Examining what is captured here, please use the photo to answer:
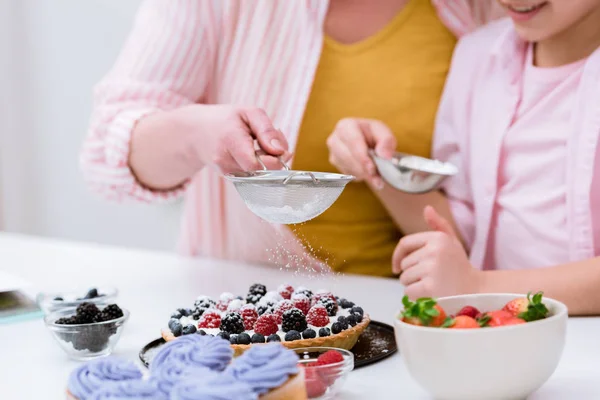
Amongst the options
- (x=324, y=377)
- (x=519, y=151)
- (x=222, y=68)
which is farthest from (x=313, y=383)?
(x=222, y=68)

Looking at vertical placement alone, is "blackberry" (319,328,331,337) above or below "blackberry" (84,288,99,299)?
below

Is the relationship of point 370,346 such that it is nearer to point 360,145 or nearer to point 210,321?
point 210,321

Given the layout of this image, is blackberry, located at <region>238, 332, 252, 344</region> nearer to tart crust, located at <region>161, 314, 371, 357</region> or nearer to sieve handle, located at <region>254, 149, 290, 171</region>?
tart crust, located at <region>161, 314, 371, 357</region>

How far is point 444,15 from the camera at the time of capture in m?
1.65

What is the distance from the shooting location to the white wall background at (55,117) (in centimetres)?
340

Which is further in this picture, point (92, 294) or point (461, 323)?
point (92, 294)

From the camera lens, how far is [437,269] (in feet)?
3.87

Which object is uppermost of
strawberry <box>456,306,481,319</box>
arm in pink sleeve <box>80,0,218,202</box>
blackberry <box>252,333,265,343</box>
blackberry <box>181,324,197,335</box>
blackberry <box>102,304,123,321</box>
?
arm in pink sleeve <box>80,0,218,202</box>

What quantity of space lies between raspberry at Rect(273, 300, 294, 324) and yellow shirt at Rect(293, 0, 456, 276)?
58 cm

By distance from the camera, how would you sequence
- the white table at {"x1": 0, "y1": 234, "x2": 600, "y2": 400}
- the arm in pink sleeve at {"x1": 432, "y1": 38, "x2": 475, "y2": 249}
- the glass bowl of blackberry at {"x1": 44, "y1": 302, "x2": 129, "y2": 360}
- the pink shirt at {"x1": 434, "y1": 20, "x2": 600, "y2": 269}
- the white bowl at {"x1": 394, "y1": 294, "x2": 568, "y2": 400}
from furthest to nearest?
the arm in pink sleeve at {"x1": 432, "y1": 38, "x2": 475, "y2": 249} → the pink shirt at {"x1": 434, "y1": 20, "x2": 600, "y2": 269} → the glass bowl of blackberry at {"x1": 44, "y1": 302, "x2": 129, "y2": 360} → the white table at {"x1": 0, "y1": 234, "x2": 600, "y2": 400} → the white bowl at {"x1": 394, "y1": 294, "x2": 568, "y2": 400}

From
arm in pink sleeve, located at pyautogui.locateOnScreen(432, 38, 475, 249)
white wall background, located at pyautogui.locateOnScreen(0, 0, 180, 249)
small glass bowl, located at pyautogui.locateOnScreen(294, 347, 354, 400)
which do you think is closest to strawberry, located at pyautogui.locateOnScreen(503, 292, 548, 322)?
small glass bowl, located at pyautogui.locateOnScreen(294, 347, 354, 400)

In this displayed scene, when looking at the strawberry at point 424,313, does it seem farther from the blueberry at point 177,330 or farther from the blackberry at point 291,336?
the blueberry at point 177,330

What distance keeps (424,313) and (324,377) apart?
0.40 ft

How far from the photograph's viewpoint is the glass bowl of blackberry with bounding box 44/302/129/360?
1.01 metres
